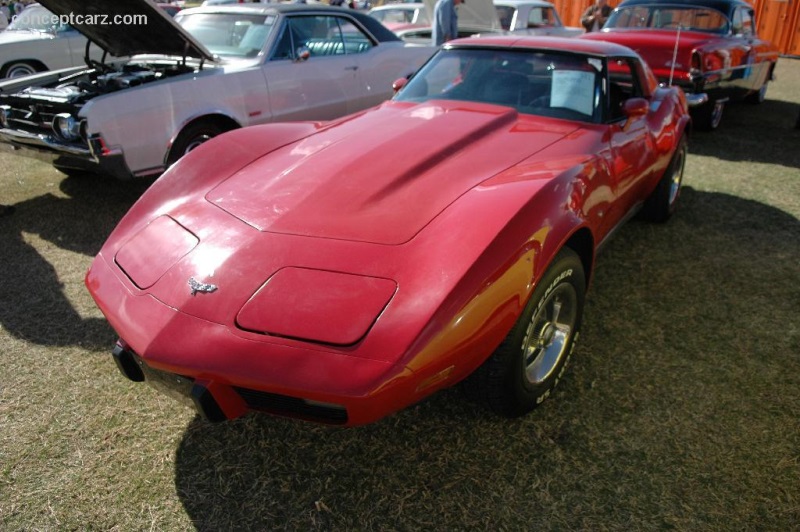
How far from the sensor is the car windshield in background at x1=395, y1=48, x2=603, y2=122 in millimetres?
3098

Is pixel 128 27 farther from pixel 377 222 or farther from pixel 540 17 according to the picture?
pixel 540 17

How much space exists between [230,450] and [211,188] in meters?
1.11

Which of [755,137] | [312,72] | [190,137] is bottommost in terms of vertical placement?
[755,137]

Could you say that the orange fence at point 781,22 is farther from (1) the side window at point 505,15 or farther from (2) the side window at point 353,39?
(2) the side window at point 353,39

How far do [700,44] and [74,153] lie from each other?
6496mm

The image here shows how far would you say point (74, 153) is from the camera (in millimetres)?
4113

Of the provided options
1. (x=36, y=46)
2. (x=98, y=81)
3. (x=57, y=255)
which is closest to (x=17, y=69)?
(x=36, y=46)

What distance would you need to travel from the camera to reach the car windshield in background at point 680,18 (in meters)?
7.20

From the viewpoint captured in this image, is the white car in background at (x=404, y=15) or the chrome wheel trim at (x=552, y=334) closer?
the chrome wheel trim at (x=552, y=334)

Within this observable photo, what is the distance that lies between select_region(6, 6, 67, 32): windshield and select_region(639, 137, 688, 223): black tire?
27.2 ft

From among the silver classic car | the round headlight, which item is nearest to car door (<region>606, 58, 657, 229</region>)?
the silver classic car

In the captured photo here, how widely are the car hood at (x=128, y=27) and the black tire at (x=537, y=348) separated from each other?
368 cm

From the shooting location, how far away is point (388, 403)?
1651 millimetres

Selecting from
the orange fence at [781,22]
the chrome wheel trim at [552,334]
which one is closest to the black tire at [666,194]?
the chrome wheel trim at [552,334]
